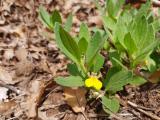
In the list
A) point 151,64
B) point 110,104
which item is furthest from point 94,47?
point 151,64

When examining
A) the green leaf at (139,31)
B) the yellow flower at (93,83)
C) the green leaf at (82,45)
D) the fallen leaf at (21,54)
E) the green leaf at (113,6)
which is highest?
the green leaf at (113,6)

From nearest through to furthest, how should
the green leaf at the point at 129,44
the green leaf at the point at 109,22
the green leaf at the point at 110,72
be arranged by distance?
the green leaf at the point at 129,44, the green leaf at the point at 110,72, the green leaf at the point at 109,22

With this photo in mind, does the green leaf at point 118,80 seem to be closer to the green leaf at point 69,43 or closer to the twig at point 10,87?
the green leaf at point 69,43

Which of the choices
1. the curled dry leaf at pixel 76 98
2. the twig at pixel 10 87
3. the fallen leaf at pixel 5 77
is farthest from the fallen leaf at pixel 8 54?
the curled dry leaf at pixel 76 98

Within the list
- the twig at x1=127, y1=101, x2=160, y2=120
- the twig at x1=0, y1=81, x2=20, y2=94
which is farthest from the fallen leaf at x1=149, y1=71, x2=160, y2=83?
the twig at x1=0, y1=81, x2=20, y2=94

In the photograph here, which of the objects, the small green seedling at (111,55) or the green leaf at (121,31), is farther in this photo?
the green leaf at (121,31)

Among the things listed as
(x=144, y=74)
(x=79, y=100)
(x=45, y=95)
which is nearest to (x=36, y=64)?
(x=45, y=95)
